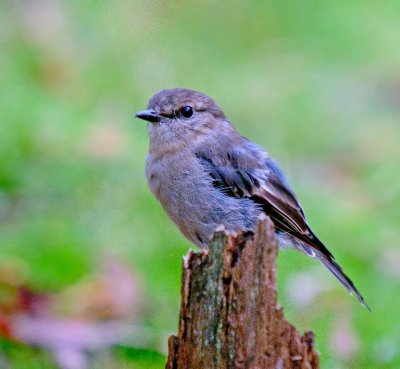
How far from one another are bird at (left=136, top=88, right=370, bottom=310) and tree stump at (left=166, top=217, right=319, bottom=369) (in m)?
1.38

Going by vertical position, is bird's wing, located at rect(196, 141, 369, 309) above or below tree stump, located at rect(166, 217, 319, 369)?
above

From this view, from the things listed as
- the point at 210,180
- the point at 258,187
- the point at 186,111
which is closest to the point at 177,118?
the point at 186,111

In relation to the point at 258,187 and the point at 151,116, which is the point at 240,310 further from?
the point at 151,116

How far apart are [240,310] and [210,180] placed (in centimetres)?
170

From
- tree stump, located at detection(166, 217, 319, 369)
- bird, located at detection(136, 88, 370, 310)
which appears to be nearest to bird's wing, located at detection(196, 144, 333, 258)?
bird, located at detection(136, 88, 370, 310)

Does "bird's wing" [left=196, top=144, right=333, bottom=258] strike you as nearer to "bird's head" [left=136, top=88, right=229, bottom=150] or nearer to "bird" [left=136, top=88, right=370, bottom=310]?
"bird" [left=136, top=88, right=370, bottom=310]

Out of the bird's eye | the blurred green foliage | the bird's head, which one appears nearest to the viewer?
the bird's head

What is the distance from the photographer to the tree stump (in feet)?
14.9

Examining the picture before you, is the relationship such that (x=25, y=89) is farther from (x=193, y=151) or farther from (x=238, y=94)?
(x=193, y=151)

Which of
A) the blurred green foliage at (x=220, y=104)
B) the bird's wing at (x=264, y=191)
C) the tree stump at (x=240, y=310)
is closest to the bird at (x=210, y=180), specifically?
the bird's wing at (x=264, y=191)

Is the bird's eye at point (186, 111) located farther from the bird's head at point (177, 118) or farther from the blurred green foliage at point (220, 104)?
the blurred green foliage at point (220, 104)

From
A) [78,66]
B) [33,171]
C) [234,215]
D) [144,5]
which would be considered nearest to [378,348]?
[234,215]

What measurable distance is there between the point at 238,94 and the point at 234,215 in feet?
20.2

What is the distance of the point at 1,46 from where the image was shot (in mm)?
11875
